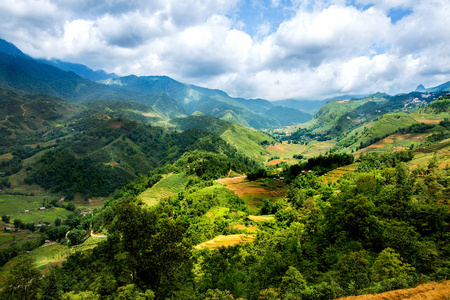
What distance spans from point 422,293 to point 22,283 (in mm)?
43339

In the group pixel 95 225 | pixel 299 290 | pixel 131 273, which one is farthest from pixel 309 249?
pixel 95 225

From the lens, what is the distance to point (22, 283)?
27.4 meters

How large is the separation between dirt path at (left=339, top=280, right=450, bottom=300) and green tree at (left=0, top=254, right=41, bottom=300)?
3704 centimetres

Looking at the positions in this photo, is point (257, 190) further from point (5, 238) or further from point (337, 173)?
point (5, 238)

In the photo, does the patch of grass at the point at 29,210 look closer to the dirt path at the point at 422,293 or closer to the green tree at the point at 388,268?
the green tree at the point at 388,268

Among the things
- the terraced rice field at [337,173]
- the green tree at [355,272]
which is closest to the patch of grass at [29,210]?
the terraced rice field at [337,173]

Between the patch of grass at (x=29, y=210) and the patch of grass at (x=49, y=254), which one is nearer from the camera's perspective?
the patch of grass at (x=49, y=254)

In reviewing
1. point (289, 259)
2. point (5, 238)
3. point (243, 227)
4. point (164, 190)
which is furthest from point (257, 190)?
point (5, 238)

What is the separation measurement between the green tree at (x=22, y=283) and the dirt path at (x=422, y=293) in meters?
37.0

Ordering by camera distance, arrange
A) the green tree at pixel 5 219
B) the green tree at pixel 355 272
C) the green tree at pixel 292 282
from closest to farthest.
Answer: the green tree at pixel 355 272
the green tree at pixel 292 282
the green tree at pixel 5 219

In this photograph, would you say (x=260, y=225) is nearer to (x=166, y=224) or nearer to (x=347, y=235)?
(x=347, y=235)

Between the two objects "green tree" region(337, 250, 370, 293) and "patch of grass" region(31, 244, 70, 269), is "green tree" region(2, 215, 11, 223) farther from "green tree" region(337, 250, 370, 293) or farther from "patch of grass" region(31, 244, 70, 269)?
"green tree" region(337, 250, 370, 293)

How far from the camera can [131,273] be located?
2708 centimetres

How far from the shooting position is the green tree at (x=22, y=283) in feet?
87.5
